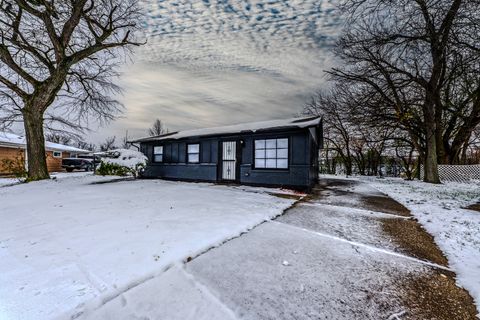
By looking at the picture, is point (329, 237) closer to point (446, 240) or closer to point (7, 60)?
point (446, 240)

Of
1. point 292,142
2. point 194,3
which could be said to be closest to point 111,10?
point 194,3

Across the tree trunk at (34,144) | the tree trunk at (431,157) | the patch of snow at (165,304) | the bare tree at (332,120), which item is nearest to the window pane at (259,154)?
the patch of snow at (165,304)

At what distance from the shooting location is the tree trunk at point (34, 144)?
34.5 ft

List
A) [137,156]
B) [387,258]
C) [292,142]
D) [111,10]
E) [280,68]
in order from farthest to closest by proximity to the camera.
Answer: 1. [137,156]
2. [280,68]
3. [111,10]
4. [292,142]
5. [387,258]

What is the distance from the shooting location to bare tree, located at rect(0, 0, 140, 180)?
9.73 meters

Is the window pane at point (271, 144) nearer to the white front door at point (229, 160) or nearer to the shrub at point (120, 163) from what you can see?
the white front door at point (229, 160)

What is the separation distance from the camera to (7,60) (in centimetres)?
979

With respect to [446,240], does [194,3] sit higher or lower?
higher

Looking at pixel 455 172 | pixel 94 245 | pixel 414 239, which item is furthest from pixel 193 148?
pixel 455 172

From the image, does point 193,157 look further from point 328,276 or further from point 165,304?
point 165,304

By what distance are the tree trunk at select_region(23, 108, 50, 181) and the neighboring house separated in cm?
683

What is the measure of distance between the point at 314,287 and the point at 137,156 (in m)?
12.7

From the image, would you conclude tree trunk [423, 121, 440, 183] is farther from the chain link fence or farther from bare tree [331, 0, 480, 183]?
the chain link fence

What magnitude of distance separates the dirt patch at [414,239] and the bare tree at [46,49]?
1327 centimetres
